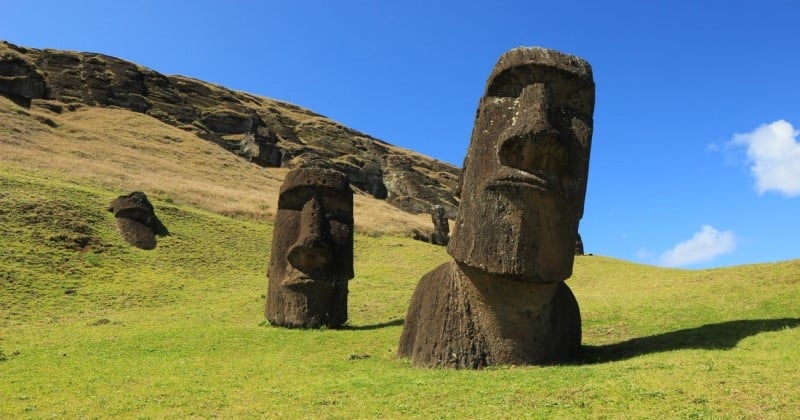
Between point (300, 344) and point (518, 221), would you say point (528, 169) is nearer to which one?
point (518, 221)

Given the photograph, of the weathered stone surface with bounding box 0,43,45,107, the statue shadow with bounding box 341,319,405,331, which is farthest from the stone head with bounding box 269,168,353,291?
the weathered stone surface with bounding box 0,43,45,107

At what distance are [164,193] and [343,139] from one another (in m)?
70.9

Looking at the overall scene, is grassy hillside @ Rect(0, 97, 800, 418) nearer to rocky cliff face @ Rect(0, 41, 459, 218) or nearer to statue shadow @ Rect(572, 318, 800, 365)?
statue shadow @ Rect(572, 318, 800, 365)

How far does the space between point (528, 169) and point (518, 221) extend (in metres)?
0.82

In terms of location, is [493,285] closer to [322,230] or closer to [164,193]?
[322,230]

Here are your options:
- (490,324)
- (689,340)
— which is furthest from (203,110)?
(689,340)

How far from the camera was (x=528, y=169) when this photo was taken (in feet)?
32.8

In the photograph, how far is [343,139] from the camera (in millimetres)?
112562

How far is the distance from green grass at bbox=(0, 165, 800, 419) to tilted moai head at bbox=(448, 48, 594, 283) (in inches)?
70.4

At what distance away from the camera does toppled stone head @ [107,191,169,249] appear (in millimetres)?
30297

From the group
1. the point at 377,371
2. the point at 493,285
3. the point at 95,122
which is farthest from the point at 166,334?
the point at 95,122

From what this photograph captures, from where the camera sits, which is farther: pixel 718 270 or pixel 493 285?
pixel 718 270

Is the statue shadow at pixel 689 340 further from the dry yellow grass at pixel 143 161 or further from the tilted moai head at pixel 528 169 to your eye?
the dry yellow grass at pixel 143 161

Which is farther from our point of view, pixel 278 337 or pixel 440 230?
pixel 440 230
